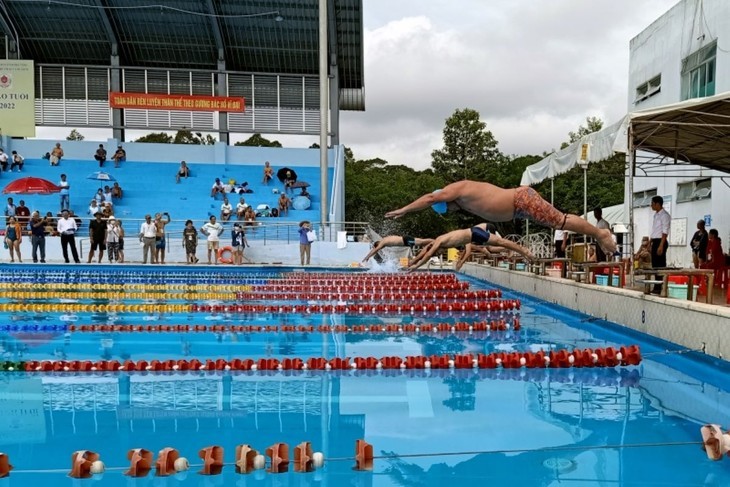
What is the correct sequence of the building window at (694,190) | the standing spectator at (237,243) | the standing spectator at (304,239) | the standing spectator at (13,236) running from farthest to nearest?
1. the standing spectator at (237,243)
2. the standing spectator at (304,239)
3. the standing spectator at (13,236)
4. the building window at (694,190)

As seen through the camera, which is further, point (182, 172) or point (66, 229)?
point (182, 172)

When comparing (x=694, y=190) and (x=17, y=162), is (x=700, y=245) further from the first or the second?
(x=17, y=162)

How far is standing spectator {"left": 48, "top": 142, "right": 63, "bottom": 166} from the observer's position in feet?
74.6

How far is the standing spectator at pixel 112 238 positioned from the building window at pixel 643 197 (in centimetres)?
1384

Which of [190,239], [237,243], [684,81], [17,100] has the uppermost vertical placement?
[17,100]

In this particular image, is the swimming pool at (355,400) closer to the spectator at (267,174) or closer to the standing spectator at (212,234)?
the standing spectator at (212,234)

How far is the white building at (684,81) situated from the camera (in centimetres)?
1273

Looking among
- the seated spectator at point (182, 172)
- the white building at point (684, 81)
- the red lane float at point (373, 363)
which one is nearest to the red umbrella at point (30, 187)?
the seated spectator at point (182, 172)

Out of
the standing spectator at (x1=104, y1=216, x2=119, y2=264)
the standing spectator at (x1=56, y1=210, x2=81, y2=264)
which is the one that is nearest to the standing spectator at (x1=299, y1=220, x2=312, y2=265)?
the standing spectator at (x1=104, y1=216, x2=119, y2=264)

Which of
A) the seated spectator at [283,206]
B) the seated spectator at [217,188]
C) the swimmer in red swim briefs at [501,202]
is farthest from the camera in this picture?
the seated spectator at [217,188]

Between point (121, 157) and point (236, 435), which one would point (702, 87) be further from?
point (121, 157)

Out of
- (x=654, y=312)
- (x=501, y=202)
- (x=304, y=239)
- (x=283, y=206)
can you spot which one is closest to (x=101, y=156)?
(x=283, y=206)

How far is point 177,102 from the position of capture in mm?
24578

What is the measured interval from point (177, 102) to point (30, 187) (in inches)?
325
